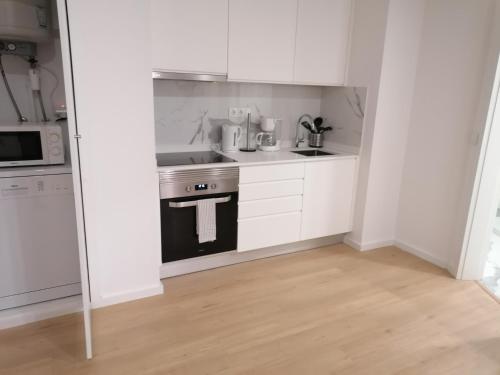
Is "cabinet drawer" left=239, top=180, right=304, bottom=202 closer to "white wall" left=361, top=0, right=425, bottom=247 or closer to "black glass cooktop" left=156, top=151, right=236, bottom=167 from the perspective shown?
"black glass cooktop" left=156, top=151, right=236, bottom=167

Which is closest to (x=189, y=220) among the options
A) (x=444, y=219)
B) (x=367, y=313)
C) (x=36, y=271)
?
(x=36, y=271)

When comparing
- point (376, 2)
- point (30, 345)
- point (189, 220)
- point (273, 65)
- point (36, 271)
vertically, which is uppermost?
point (376, 2)

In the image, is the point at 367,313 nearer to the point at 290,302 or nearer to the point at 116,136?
the point at 290,302

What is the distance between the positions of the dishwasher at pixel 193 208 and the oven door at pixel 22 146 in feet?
2.33

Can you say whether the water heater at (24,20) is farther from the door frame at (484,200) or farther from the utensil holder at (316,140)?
the door frame at (484,200)

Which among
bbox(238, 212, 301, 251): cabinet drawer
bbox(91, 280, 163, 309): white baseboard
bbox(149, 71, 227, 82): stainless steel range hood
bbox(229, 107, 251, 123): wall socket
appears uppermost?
bbox(149, 71, 227, 82): stainless steel range hood

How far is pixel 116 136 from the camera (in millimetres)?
2127

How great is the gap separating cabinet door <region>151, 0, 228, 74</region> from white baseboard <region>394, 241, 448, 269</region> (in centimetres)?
224

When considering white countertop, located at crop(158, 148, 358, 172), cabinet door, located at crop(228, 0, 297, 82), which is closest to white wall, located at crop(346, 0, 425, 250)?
white countertop, located at crop(158, 148, 358, 172)

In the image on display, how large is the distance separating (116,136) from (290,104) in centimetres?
178

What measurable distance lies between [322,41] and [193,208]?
1.71m

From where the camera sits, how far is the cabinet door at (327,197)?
9.90ft

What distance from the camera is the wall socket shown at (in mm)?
3133

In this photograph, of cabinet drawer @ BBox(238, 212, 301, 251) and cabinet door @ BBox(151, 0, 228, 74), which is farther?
cabinet drawer @ BBox(238, 212, 301, 251)
